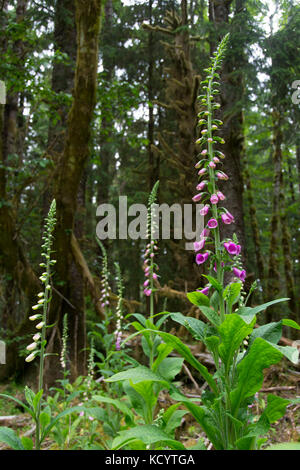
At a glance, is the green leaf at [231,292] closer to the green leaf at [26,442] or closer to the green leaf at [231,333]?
the green leaf at [231,333]

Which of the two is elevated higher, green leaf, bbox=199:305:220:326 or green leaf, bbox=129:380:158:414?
green leaf, bbox=199:305:220:326

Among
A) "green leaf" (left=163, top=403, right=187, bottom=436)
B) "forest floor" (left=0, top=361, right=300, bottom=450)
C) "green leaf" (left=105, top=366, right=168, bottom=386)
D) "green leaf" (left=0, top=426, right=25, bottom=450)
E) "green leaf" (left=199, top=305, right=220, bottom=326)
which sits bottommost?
"forest floor" (left=0, top=361, right=300, bottom=450)

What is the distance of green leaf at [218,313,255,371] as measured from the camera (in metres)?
1.63

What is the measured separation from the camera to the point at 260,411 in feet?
12.8

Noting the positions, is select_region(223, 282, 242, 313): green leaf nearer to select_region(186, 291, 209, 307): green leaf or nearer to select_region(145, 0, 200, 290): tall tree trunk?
select_region(186, 291, 209, 307): green leaf

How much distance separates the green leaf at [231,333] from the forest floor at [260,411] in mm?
1706

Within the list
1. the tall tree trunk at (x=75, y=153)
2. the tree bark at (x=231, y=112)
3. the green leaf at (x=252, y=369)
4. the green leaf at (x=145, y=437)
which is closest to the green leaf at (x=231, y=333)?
the green leaf at (x=252, y=369)

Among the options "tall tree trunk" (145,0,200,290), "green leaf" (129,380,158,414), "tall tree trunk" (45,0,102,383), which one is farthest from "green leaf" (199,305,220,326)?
"tall tree trunk" (145,0,200,290)

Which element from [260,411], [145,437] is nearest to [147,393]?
[145,437]

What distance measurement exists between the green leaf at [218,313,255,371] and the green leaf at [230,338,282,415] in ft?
0.22

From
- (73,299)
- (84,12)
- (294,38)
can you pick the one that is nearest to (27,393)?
(73,299)

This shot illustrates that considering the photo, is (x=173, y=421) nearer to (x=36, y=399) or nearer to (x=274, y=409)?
(x=274, y=409)

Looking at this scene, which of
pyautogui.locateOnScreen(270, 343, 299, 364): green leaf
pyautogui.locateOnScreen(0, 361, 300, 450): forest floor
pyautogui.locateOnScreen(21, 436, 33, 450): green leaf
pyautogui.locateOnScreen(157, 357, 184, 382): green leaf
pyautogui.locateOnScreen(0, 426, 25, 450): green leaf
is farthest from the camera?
pyautogui.locateOnScreen(0, 361, 300, 450): forest floor
